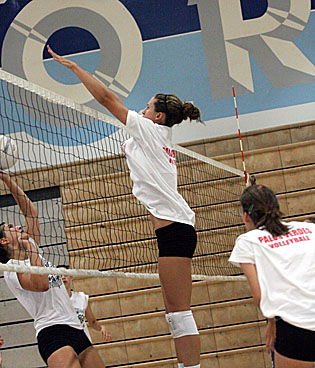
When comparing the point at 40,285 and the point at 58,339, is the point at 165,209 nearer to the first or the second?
the point at 40,285

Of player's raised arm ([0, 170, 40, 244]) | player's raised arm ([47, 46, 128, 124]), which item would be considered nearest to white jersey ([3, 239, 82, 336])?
player's raised arm ([0, 170, 40, 244])

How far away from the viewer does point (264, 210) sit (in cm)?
285

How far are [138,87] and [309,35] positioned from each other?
2.95 m

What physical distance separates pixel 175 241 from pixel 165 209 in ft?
0.74

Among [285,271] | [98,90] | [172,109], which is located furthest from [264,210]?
[98,90]

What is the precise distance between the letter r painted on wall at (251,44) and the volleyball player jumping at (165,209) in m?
5.50

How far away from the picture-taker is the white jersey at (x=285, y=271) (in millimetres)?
2650

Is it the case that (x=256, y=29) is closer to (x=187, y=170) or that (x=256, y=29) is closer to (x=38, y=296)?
(x=187, y=170)

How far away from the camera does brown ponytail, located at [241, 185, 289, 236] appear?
2.80 meters

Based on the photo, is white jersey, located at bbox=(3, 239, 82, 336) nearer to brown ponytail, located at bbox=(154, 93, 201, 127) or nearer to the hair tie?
brown ponytail, located at bbox=(154, 93, 201, 127)

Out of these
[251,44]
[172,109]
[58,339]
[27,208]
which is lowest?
[58,339]

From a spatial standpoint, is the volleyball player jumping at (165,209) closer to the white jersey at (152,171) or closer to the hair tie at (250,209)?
the white jersey at (152,171)

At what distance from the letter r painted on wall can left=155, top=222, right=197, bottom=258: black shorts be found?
5.68 metres

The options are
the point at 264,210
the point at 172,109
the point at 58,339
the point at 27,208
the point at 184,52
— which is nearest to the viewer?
the point at 264,210
